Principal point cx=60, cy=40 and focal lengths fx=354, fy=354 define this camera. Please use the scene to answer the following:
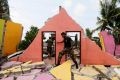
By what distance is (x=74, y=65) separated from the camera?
16344mm

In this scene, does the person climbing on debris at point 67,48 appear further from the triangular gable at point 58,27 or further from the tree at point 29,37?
the tree at point 29,37

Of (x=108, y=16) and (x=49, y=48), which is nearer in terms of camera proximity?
(x=49, y=48)

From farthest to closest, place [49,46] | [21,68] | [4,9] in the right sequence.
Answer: [4,9] < [49,46] < [21,68]

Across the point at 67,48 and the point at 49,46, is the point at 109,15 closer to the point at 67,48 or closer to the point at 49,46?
the point at 49,46

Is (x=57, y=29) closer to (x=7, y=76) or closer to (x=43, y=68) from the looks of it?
(x=43, y=68)

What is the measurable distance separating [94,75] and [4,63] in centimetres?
490

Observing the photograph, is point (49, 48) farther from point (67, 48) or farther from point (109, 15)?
point (109, 15)

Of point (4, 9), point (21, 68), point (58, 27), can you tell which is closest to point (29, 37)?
point (4, 9)

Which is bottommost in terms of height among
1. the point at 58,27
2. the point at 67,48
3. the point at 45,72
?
the point at 45,72

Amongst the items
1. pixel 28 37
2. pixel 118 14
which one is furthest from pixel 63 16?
pixel 118 14

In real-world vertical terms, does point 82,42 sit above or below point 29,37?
below

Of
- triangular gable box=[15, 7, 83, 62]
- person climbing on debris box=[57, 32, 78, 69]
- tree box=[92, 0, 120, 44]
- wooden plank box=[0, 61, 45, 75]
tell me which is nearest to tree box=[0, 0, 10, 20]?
triangular gable box=[15, 7, 83, 62]

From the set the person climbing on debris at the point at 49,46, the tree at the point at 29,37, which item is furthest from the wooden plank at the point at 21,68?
the tree at the point at 29,37

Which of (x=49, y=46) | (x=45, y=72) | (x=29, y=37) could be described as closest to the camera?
(x=45, y=72)
